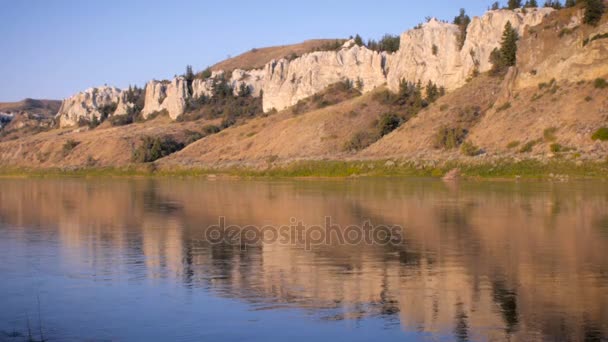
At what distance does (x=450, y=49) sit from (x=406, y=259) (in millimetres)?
72371

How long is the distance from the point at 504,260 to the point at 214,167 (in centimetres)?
7109

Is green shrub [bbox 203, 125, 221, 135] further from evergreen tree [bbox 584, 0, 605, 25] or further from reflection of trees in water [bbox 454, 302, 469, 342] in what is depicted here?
reflection of trees in water [bbox 454, 302, 469, 342]

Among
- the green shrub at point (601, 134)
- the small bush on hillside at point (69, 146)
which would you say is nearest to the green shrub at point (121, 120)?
the small bush on hillside at point (69, 146)

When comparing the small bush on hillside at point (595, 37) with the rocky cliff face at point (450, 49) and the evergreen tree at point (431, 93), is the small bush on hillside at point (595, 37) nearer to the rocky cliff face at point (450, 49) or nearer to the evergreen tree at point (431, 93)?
the rocky cliff face at point (450, 49)

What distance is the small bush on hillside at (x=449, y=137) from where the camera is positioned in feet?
237

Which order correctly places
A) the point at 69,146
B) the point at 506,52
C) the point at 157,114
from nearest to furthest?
the point at 506,52
the point at 69,146
the point at 157,114

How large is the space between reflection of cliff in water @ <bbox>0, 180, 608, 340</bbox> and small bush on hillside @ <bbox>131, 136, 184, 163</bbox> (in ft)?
206

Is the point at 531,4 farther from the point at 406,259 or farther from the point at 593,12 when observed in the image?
the point at 406,259

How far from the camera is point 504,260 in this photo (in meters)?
21.2

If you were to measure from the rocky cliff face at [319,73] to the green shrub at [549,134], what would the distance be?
41.8 meters

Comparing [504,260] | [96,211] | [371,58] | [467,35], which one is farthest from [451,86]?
[504,260]

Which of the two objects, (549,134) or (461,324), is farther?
Result: (549,134)

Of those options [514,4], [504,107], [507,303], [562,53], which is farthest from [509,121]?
[507,303]

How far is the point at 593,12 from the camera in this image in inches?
2857
